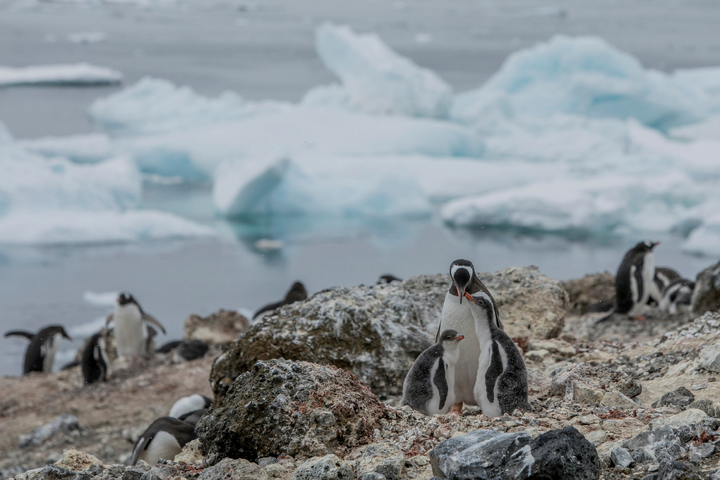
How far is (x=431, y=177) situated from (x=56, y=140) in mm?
9230

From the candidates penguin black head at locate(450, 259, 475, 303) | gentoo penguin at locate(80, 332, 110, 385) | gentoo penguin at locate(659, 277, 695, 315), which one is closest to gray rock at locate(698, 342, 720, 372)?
penguin black head at locate(450, 259, 475, 303)

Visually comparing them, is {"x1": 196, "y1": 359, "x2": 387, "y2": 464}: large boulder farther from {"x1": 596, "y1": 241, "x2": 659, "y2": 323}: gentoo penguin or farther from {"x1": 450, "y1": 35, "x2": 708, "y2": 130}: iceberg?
{"x1": 450, "y1": 35, "x2": 708, "y2": 130}: iceberg

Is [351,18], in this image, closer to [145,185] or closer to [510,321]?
[145,185]

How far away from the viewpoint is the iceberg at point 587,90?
19.8m

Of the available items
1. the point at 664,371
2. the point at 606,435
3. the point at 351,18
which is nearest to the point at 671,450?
the point at 606,435

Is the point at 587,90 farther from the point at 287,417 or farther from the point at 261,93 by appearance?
the point at 287,417

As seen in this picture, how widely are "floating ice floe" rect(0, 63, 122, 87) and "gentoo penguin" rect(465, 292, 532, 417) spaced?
2680 centimetres

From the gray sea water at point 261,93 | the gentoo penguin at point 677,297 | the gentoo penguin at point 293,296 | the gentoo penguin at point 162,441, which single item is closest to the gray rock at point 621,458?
the gentoo penguin at point 162,441

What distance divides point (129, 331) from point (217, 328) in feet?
3.41

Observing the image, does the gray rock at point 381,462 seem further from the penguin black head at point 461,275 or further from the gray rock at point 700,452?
the penguin black head at point 461,275

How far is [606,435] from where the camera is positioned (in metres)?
2.31

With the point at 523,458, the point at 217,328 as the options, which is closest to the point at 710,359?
the point at 523,458

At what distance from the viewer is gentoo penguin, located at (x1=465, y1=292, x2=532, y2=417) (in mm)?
2746

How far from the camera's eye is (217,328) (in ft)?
24.0
